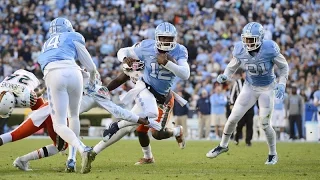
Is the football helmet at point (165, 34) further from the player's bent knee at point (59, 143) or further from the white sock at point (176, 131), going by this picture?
the player's bent knee at point (59, 143)

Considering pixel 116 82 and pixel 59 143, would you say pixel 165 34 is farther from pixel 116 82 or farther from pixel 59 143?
pixel 59 143

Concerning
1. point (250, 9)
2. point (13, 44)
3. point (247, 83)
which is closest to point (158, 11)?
point (250, 9)

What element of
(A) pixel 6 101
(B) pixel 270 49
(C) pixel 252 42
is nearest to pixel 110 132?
(A) pixel 6 101

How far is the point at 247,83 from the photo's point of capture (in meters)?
12.6

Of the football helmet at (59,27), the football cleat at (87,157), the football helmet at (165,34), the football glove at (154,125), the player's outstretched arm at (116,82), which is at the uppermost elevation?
the football helmet at (59,27)

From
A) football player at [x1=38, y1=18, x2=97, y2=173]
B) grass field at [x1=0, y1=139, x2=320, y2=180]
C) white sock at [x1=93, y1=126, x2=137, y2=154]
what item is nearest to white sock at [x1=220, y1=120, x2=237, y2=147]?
grass field at [x1=0, y1=139, x2=320, y2=180]

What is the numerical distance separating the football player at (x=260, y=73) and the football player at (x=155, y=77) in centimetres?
90

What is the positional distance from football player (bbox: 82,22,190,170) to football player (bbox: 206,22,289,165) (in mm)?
899

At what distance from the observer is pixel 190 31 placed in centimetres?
2839

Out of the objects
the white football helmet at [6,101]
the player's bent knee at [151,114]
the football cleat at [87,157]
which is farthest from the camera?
the player's bent knee at [151,114]

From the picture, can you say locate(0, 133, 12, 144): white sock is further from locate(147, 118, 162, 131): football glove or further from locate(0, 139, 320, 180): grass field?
locate(147, 118, 162, 131): football glove

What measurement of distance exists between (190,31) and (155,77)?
16487 millimetres

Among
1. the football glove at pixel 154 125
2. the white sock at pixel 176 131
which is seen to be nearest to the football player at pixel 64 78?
the football glove at pixel 154 125

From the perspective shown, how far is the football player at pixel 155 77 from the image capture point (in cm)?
1142
